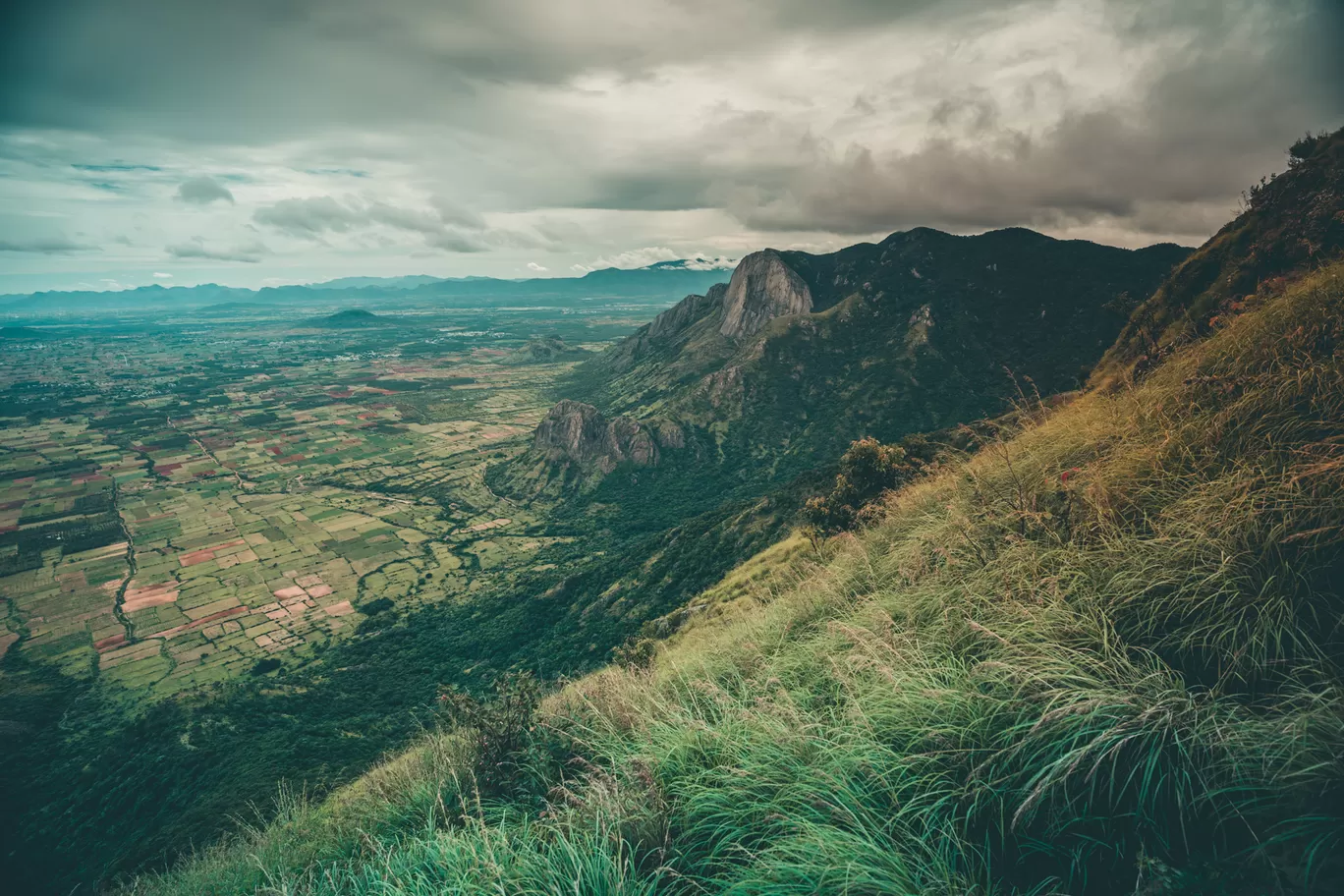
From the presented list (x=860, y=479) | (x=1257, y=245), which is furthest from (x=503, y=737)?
(x=1257, y=245)

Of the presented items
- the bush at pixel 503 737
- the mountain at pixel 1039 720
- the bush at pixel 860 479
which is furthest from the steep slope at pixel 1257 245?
the bush at pixel 503 737

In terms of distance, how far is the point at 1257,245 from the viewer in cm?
5506

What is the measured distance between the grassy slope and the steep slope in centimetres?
4565

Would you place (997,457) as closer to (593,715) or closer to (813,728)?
(813,728)

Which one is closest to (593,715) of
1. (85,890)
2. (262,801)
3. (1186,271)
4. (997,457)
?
(997,457)

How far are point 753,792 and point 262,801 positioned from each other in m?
72.0

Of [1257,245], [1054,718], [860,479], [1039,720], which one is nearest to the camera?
[1039,720]

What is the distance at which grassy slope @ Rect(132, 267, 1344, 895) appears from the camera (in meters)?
3.93

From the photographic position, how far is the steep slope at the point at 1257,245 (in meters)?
45.3

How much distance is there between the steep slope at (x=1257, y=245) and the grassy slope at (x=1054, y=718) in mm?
45652

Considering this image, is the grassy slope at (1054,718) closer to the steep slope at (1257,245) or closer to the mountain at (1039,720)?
the mountain at (1039,720)

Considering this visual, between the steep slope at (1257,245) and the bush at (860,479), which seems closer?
the bush at (860,479)

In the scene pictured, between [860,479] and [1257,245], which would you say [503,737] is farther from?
[1257,245]

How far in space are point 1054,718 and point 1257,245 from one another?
81.8m
